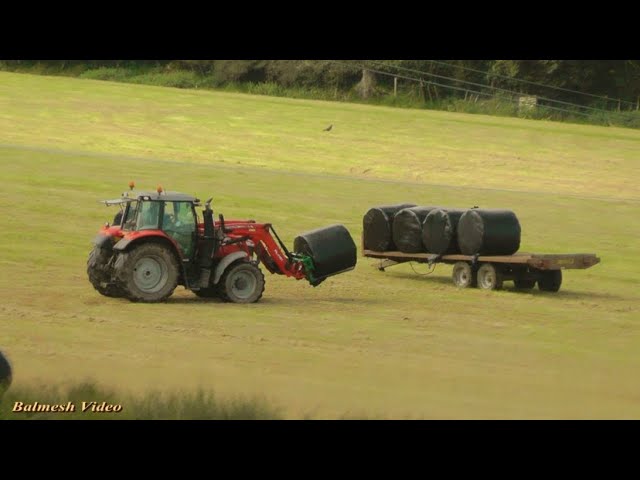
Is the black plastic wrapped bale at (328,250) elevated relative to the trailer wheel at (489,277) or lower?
elevated

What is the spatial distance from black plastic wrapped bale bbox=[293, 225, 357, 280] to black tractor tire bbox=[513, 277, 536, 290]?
383 centimetres

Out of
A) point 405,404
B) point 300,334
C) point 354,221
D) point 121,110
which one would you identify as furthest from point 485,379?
point 121,110

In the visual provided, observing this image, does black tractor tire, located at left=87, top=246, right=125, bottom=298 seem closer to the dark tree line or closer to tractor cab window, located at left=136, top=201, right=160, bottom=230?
tractor cab window, located at left=136, top=201, right=160, bottom=230

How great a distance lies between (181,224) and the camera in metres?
21.5

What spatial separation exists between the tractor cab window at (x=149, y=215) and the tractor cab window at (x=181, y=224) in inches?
6.0

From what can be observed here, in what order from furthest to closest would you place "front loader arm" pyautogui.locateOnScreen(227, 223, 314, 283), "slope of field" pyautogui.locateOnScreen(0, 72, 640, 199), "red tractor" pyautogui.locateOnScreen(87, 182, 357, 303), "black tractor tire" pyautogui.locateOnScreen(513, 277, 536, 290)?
"slope of field" pyautogui.locateOnScreen(0, 72, 640, 199) → "black tractor tire" pyautogui.locateOnScreen(513, 277, 536, 290) → "front loader arm" pyautogui.locateOnScreen(227, 223, 314, 283) → "red tractor" pyautogui.locateOnScreen(87, 182, 357, 303)

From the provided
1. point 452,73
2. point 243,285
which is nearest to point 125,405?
point 243,285

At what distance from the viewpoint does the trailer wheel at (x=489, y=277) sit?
2492 centimetres

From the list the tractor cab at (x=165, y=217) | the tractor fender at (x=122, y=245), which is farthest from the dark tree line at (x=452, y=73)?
the tractor fender at (x=122, y=245)

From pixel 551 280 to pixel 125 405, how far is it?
44.9 ft

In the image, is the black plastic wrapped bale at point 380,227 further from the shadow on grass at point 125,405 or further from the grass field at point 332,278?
the shadow on grass at point 125,405

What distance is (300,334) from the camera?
19.8 m

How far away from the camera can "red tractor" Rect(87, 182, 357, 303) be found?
21203mm

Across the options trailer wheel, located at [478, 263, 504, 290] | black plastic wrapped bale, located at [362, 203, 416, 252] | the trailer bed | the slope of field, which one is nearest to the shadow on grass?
the trailer bed
